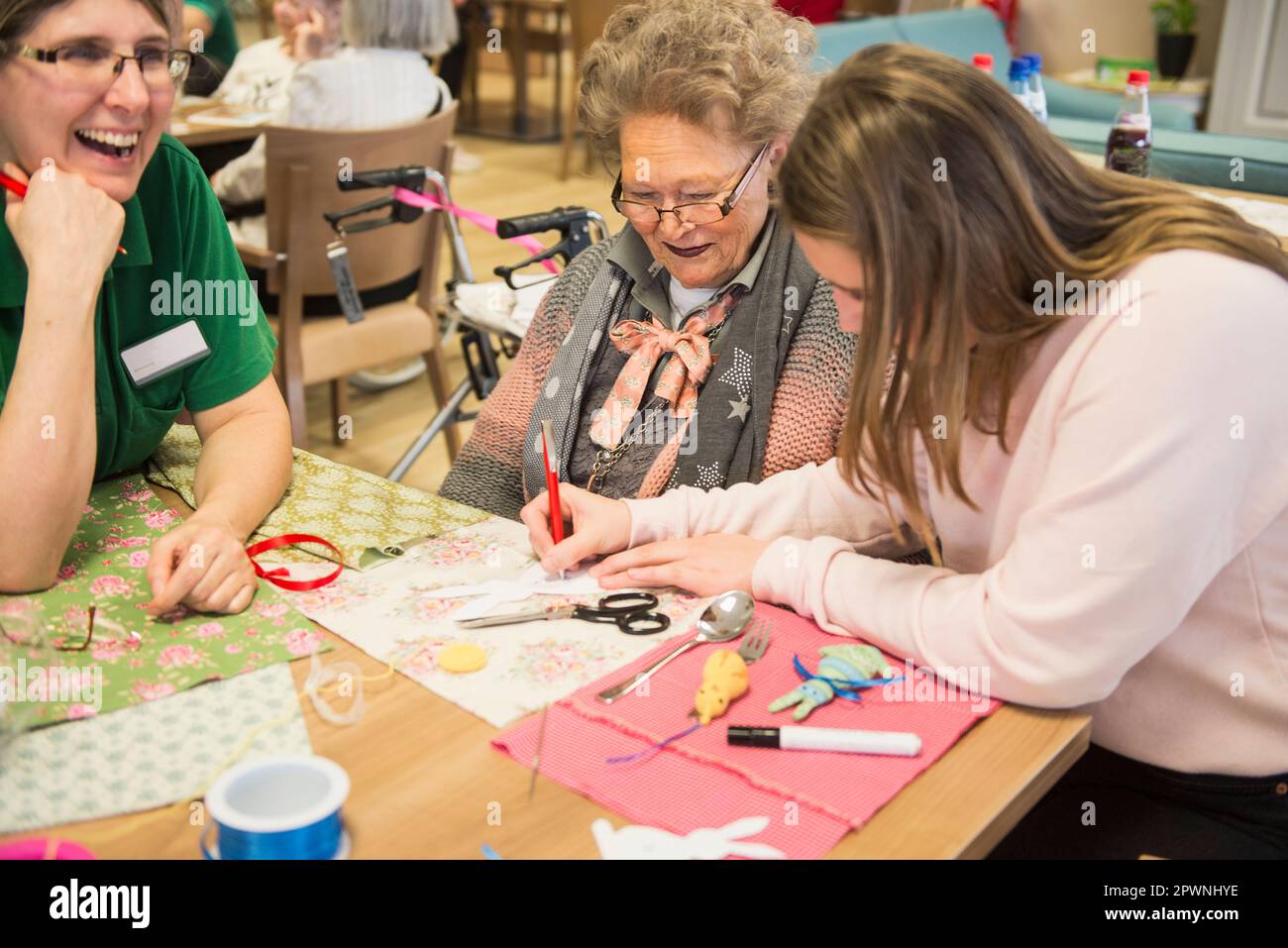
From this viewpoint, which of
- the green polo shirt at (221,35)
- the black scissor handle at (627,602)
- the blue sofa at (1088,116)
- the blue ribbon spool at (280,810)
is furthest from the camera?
the green polo shirt at (221,35)

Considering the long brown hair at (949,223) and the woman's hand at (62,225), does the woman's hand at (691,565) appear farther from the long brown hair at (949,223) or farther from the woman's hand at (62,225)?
the woman's hand at (62,225)

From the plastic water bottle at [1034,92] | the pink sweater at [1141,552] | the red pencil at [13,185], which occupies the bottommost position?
the pink sweater at [1141,552]

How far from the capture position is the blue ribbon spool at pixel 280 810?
86 cm

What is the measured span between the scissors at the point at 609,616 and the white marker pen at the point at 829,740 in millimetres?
216

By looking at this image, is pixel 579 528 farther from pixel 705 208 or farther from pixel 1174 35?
pixel 1174 35

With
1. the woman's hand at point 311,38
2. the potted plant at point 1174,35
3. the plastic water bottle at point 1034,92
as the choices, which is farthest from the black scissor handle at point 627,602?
the potted plant at point 1174,35

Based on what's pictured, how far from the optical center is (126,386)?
1.55 metres

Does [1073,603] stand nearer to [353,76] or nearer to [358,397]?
[353,76]

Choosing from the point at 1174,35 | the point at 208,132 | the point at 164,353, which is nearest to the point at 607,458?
the point at 164,353

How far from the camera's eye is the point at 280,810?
93 centimetres

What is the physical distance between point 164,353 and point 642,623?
0.74 meters

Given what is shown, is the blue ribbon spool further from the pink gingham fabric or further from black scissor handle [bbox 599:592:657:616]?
black scissor handle [bbox 599:592:657:616]
